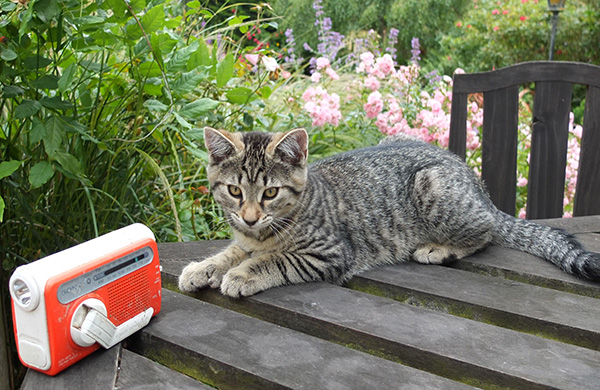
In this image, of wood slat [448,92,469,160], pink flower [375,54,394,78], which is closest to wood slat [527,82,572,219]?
wood slat [448,92,469,160]

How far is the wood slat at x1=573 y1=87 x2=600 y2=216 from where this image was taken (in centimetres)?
339

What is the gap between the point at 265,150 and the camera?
233 cm

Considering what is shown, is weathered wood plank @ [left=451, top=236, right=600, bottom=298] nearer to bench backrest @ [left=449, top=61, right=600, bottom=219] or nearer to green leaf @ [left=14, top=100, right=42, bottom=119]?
bench backrest @ [left=449, top=61, right=600, bottom=219]

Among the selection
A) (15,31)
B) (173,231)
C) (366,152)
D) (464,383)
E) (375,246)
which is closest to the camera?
(464,383)

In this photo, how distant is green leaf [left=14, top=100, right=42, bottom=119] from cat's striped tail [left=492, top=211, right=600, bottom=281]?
1.99 m

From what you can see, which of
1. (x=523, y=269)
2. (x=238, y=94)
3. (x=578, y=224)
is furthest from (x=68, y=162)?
(x=578, y=224)

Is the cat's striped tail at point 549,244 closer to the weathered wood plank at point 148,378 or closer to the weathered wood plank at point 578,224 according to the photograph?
the weathered wood plank at point 578,224

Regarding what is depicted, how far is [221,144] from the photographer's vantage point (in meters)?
2.32

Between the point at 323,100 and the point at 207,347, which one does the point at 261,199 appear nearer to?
the point at 207,347

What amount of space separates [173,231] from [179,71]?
105cm

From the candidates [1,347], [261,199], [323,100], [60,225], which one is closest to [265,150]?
[261,199]

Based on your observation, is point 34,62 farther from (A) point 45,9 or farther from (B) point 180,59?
(B) point 180,59

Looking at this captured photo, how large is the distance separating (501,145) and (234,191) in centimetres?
190

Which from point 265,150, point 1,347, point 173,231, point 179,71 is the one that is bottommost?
point 1,347
